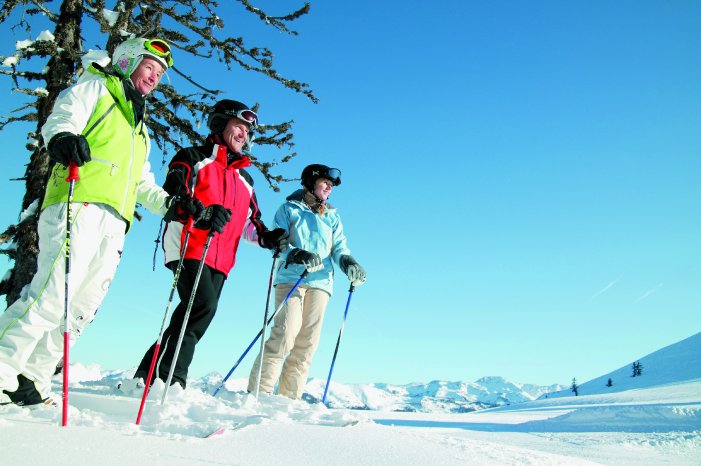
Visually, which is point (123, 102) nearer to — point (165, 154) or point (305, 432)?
point (305, 432)

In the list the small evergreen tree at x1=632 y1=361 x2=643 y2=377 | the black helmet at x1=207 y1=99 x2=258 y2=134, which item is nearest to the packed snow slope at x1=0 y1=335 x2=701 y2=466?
the black helmet at x1=207 y1=99 x2=258 y2=134

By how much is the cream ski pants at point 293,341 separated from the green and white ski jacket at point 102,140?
174 cm

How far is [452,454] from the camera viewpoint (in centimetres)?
234

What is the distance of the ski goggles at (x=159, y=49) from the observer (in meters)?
3.69

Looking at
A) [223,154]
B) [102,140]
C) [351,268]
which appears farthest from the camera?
[351,268]

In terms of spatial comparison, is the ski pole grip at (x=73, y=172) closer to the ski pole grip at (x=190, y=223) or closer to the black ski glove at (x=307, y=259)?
the ski pole grip at (x=190, y=223)

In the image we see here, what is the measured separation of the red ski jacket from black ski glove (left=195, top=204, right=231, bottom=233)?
302 millimetres

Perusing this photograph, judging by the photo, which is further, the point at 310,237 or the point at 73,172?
the point at 310,237

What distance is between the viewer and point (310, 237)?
5.36 meters

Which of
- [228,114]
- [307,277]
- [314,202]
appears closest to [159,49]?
[228,114]

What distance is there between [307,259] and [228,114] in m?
1.63

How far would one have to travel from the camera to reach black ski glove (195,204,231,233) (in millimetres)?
3816

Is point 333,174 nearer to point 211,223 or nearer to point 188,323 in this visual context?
point 211,223

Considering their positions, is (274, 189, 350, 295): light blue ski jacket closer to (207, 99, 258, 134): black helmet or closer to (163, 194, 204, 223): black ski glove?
(207, 99, 258, 134): black helmet
